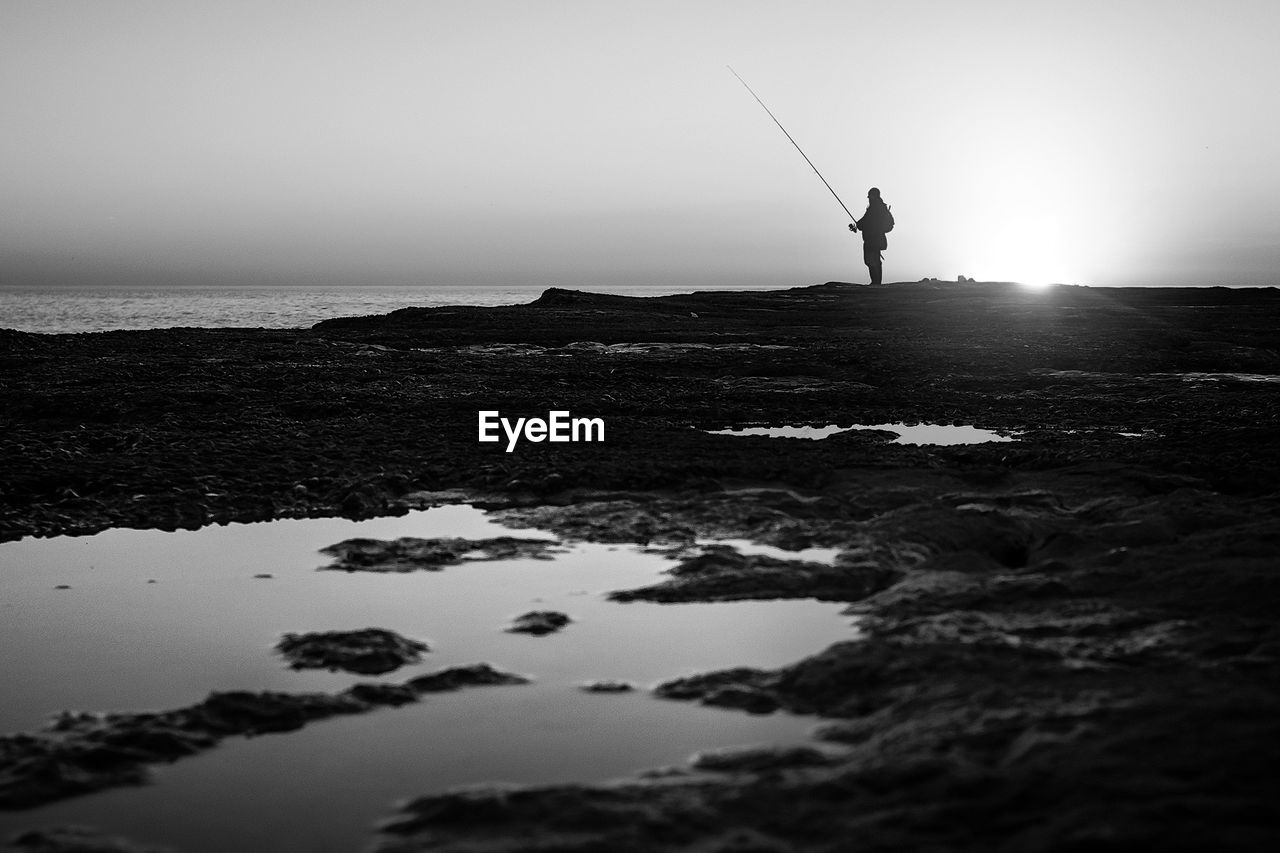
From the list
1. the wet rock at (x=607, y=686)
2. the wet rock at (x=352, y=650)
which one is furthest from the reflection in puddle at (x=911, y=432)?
the wet rock at (x=607, y=686)

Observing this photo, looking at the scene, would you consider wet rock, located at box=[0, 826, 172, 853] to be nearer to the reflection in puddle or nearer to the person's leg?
the reflection in puddle

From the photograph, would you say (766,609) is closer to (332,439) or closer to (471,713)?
(471,713)

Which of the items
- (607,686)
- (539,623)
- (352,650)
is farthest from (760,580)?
(352,650)

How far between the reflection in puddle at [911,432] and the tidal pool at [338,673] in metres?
3.15

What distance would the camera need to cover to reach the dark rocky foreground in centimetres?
232

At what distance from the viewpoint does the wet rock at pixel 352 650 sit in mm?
3299

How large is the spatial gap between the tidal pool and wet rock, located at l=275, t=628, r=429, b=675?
52 millimetres

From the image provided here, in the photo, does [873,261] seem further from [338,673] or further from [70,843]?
[70,843]

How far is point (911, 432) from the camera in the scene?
308 inches

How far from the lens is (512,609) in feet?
12.7

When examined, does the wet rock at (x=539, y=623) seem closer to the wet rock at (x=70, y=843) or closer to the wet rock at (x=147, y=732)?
the wet rock at (x=147, y=732)

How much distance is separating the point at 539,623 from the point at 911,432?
15.5ft

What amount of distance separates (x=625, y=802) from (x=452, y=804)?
36 cm

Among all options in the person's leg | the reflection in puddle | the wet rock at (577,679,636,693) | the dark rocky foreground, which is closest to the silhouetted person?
the person's leg
